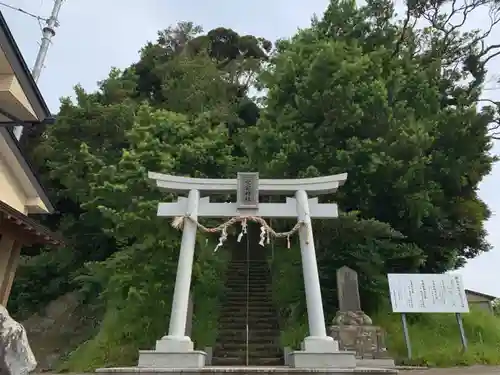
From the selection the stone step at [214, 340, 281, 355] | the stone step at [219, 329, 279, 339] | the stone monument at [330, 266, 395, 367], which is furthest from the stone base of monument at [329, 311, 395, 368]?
the stone step at [219, 329, 279, 339]

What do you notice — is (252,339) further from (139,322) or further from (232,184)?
(232,184)

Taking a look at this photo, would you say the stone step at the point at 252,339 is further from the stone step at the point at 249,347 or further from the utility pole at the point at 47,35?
the utility pole at the point at 47,35

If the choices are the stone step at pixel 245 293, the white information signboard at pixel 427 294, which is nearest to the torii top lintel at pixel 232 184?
the white information signboard at pixel 427 294

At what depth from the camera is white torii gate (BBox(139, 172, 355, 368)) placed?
8227 millimetres

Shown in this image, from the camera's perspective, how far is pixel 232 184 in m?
10.7

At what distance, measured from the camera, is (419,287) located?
10602mm

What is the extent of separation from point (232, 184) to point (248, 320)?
4.52m

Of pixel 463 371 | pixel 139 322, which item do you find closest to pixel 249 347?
pixel 139 322

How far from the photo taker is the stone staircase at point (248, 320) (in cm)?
1118

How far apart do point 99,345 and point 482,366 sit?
30.8ft

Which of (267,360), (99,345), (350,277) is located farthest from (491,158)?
(99,345)

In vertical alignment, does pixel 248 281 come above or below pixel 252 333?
above

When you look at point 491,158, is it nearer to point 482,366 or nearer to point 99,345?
point 482,366

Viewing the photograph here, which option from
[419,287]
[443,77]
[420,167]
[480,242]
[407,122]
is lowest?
[419,287]
